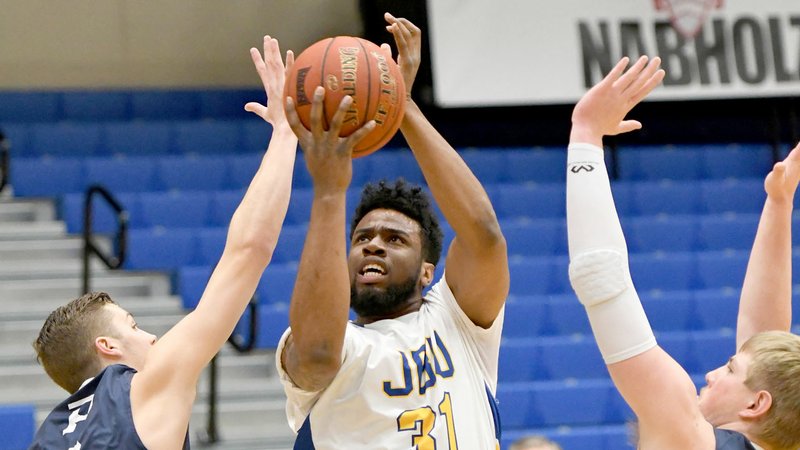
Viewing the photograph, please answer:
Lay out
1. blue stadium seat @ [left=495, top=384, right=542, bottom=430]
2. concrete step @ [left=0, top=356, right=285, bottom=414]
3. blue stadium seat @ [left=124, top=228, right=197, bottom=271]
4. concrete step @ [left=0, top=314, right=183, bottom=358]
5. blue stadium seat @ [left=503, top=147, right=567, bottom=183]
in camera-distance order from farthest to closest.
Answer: blue stadium seat @ [left=503, top=147, right=567, bottom=183] → blue stadium seat @ [left=124, top=228, right=197, bottom=271] → concrete step @ [left=0, top=314, right=183, bottom=358] → blue stadium seat @ [left=495, top=384, right=542, bottom=430] → concrete step @ [left=0, top=356, right=285, bottom=414]

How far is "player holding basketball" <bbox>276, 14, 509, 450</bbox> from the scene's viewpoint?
8.71 ft

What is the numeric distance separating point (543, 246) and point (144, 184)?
3125mm

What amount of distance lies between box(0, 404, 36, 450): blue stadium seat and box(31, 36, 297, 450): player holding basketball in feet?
11.3

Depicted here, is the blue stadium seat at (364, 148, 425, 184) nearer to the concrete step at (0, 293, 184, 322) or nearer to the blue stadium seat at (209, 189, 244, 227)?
the blue stadium seat at (209, 189, 244, 227)

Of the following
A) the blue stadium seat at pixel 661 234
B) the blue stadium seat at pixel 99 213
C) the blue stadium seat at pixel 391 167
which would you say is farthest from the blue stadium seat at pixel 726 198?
the blue stadium seat at pixel 99 213

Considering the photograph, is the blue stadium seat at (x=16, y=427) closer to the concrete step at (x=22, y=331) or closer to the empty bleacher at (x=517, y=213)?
the concrete step at (x=22, y=331)

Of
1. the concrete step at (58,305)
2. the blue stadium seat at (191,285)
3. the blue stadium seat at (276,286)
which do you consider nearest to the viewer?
the concrete step at (58,305)

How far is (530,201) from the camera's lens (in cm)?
977

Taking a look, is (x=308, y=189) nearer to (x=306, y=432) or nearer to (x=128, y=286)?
(x=128, y=286)

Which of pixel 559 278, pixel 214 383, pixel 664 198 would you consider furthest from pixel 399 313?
pixel 664 198

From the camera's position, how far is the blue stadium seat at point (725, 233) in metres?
9.66

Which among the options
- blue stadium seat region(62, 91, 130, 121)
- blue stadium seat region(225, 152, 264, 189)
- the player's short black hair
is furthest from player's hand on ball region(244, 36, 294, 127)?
blue stadium seat region(62, 91, 130, 121)

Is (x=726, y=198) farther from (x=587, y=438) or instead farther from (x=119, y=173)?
(x=119, y=173)

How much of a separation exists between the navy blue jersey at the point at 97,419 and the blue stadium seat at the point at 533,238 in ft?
21.2
